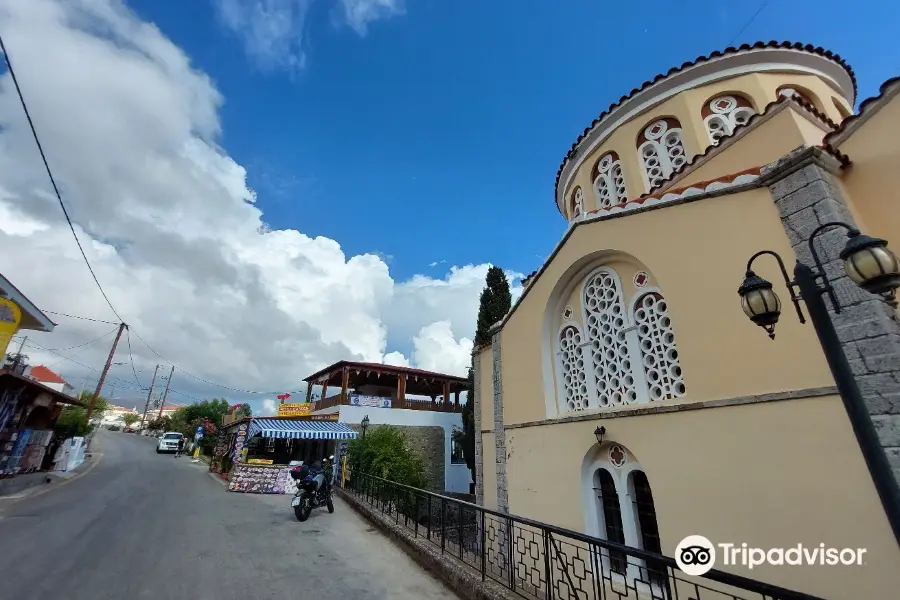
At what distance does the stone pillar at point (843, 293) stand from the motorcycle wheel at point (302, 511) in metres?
9.48

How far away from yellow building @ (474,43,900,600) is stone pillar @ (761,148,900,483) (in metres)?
0.02

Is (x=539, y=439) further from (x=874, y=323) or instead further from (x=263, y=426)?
(x=263, y=426)

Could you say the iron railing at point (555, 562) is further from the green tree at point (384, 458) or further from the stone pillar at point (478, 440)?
the green tree at point (384, 458)

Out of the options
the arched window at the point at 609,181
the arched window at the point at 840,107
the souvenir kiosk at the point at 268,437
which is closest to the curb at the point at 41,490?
the souvenir kiosk at the point at 268,437

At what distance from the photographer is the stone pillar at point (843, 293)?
141 inches

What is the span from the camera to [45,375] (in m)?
34.2

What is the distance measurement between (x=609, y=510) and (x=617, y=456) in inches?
35.6

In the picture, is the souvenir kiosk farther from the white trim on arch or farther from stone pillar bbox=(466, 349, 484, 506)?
the white trim on arch

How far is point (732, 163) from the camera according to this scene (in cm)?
677

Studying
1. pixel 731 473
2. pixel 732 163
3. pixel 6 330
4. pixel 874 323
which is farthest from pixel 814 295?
pixel 6 330

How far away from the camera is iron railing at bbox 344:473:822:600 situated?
318cm

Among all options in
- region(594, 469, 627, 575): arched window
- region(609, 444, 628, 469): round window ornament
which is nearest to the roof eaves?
region(609, 444, 628, 469): round window ornament

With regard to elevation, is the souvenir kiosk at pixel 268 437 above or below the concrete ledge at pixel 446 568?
above

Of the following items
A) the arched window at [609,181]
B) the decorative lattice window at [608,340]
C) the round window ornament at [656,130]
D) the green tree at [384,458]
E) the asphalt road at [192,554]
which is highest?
the round window ornament at [656,130]
